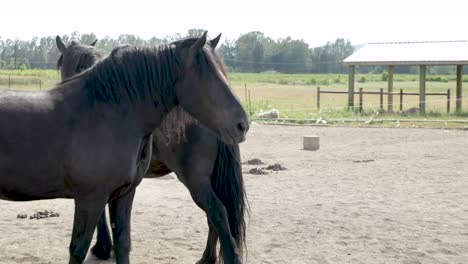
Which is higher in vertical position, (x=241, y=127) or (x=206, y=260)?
(x=241, y=127)

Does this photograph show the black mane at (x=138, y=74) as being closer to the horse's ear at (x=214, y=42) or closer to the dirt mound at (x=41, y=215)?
the horse's ear at (x=214, y=42)

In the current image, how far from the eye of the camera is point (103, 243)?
20.2 ft

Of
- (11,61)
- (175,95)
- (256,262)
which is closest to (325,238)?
(256,262)

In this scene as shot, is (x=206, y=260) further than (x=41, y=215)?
No

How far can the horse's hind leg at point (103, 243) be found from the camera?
20.1 ft

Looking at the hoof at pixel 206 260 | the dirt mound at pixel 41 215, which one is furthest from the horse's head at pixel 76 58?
the dirt mound at pixel 41 215

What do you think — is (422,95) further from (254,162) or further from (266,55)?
(266,55)

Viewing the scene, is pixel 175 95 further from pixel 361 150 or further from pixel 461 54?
pixel 461 54

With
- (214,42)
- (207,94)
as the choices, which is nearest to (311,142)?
(214,42)

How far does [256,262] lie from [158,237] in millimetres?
1299

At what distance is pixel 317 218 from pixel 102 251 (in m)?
2.54

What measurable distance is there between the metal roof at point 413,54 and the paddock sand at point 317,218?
13.0 meters

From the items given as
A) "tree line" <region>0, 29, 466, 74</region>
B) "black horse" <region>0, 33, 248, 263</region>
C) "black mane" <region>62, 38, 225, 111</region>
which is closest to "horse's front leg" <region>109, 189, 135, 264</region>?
"black horse" <region>0, 33, 248, 263</region>

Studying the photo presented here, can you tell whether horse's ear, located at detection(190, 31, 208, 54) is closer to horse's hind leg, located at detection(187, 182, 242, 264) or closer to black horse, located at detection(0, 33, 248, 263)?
black horse, located at detection(0, 33, 248, 263)
